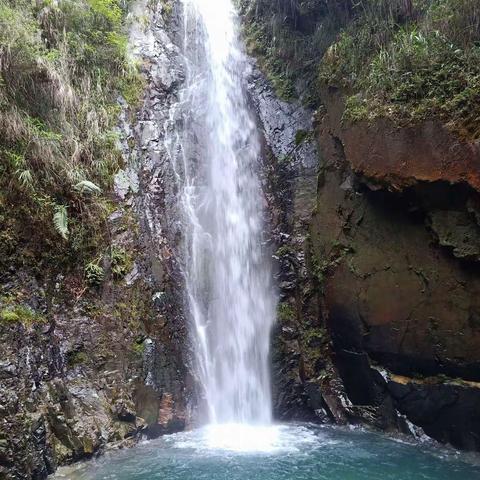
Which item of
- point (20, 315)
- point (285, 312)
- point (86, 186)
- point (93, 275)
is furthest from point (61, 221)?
point (285, 312)

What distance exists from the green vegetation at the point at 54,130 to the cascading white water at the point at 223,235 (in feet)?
5.79

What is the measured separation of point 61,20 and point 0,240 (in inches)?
210

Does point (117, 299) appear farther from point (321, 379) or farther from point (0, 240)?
point (321, 379)

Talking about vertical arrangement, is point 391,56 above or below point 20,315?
above

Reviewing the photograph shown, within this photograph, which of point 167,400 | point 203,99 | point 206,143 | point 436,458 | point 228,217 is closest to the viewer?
point 436,458

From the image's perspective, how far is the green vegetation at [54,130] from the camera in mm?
7043

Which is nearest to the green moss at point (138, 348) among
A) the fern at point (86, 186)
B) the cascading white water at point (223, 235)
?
the cascading white water at point (223, 235)

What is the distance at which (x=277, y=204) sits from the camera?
386 inches

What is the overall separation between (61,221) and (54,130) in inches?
75.8

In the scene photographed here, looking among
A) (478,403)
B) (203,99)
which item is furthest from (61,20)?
(478,403)

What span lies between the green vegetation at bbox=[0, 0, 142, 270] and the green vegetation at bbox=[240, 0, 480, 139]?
4.48 metres

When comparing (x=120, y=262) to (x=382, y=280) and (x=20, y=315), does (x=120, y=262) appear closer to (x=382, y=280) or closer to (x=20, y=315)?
(x=20, y=315)

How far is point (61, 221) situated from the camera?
23.2 ft

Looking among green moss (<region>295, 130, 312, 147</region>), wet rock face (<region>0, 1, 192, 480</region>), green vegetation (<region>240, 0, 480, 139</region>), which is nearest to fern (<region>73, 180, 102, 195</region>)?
wet rock face (<region>0, 1, 192, 480</region>)
